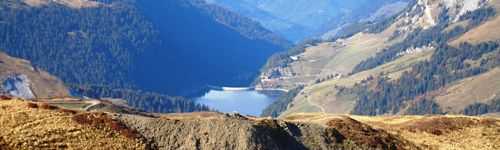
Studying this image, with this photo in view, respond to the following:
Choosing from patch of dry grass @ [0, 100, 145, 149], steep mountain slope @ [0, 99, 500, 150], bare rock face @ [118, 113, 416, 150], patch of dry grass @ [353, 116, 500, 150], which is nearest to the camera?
patch of dry grass @ [0, 100, 145, 149]

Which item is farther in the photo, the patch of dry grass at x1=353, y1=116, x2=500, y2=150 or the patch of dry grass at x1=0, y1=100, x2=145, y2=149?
the patch of dry grass at x1=353, y1=116, x2=500, y2=150

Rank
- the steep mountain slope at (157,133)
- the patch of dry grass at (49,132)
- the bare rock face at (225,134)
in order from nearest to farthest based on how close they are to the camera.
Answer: the patch of dry grass at (49,132) → the steep mountain slope at (157,133) → the bare rock face at (225,134)

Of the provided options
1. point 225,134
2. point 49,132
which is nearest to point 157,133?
point 225,134

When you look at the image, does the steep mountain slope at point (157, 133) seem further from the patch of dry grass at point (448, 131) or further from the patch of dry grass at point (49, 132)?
the patch of dry grass at point (448, 131)

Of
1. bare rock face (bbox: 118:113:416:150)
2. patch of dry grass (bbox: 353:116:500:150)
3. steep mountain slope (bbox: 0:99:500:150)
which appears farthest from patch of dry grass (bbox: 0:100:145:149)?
patch of dry grass (bbox: 353:116:500:150)

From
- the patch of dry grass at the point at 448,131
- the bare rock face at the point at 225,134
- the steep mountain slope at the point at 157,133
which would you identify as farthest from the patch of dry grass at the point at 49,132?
the patch of dry grass at the point at 448,131

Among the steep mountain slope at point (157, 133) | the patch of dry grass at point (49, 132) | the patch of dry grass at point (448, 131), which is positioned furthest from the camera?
the patch of dry grass at point (448, 131)

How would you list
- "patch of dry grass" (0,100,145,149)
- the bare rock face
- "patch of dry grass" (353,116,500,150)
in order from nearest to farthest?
"patch of dry grass" (0,100,145,149) < the bare rock face < "patch of dry grass" (353,116,500,150)

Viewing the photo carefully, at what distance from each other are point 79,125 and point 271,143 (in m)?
16.0

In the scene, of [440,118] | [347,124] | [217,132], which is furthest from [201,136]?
[440,118]

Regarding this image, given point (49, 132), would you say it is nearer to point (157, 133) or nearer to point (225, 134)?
point (157, 133)

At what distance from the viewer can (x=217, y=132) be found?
69750 millimetres

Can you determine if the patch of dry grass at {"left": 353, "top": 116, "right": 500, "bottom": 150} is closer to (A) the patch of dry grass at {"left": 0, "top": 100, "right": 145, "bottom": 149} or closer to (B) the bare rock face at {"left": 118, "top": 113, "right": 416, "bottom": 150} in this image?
(B) the bare rock face at {"left": 118, "top": 113, "right": 416, "bottom": 150}

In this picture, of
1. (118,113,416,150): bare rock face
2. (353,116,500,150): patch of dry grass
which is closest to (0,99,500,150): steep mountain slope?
(118,113,416,150): bare rock face
